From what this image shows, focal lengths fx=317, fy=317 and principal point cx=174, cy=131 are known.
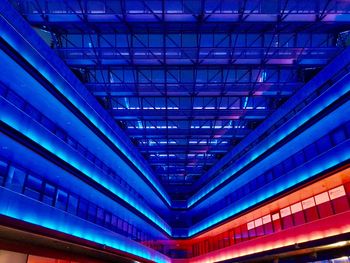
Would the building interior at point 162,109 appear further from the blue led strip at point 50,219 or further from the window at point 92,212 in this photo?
the window at point 92,212

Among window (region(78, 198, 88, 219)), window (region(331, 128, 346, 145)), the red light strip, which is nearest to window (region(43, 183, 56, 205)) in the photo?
window (region(78, 198, 88, 219))

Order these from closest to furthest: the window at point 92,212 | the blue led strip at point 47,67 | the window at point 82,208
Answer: the blue led strip at point 47,67, the window at point 82,208, the window at point 92,212

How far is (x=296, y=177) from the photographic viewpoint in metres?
24.8

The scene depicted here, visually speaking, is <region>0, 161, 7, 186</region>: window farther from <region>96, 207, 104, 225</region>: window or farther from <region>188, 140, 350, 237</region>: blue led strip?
<region>188, 140, 350, 237</region>: blue led strip

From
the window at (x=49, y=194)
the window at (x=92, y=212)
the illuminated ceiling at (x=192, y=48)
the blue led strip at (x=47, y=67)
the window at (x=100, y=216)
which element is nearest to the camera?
the blue led strip at (x=47, y=67)

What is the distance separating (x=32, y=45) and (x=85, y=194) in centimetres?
1264

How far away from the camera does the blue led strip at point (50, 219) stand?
1524cm

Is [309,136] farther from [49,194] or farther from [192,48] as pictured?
[49,194]

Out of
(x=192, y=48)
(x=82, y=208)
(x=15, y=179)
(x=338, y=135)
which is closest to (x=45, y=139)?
(x=15, y=179)

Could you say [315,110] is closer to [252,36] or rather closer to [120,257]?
[252,36]

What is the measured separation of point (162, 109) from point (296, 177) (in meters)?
14.3

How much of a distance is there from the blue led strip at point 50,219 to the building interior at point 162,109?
0.29 ft

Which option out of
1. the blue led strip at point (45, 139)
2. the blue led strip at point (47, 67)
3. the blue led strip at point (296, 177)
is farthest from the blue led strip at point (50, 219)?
the blue led strip at point (296, 177)

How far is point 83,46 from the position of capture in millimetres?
25062
